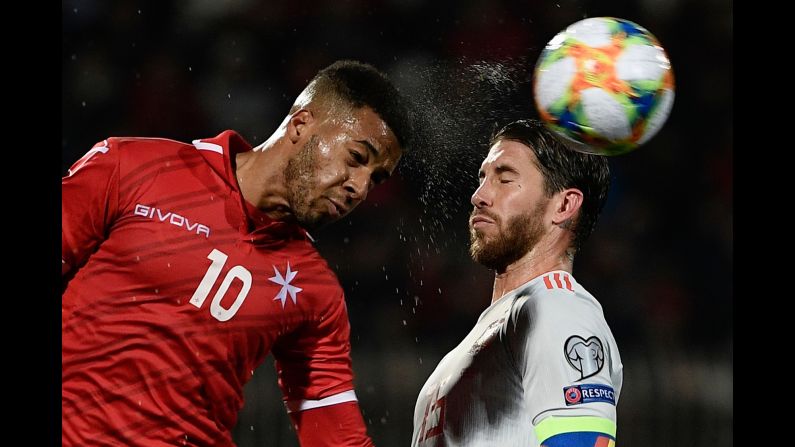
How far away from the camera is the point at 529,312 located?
10.1 ft

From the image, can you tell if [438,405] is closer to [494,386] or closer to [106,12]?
[494,386]

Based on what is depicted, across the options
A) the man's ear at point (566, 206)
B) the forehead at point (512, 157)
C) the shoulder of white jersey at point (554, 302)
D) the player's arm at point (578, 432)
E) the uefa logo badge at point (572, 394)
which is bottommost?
the player's arm at point (578, 432)

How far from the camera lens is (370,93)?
3.40 metres

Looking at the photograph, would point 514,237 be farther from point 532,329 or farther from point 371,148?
point 371,148

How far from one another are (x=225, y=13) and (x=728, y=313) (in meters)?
4.61

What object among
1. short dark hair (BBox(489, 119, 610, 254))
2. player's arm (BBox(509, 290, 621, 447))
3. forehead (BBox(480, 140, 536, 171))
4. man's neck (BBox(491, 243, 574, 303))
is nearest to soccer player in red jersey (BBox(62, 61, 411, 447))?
forehead (BBox(480, 140, 536, 171))

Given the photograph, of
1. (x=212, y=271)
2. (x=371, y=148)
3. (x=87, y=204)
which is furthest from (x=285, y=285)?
(x=87, y=204)

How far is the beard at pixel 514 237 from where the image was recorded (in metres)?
3.41

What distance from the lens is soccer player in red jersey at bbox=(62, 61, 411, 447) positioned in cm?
310

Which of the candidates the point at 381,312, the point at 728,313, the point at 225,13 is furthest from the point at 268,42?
the point at 728,313

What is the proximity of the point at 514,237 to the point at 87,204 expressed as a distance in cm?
146

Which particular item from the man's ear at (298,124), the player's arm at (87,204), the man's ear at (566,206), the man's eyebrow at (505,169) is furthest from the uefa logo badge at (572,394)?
the player's arm at (87,204)

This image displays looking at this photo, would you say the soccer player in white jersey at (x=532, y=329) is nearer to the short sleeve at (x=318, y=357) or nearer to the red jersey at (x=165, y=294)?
the short sleeve at (x=318, y=357)

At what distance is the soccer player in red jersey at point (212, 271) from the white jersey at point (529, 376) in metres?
0.52
